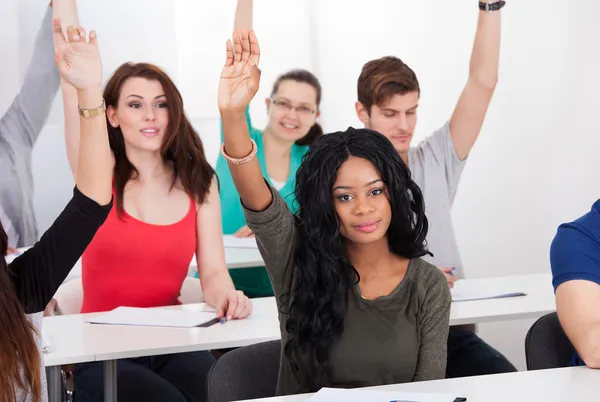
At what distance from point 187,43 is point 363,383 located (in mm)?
3080

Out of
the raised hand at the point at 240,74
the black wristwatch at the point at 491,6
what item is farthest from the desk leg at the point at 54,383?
the black wristwatch at the point at 491,6

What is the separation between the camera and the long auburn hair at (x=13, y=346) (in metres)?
1.72

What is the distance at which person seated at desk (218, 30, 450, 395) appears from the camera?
7.02 feet

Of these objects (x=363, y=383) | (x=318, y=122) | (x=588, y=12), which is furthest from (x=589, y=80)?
(x=363, y=383)

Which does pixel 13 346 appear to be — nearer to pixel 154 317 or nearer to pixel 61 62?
pixel 61 62

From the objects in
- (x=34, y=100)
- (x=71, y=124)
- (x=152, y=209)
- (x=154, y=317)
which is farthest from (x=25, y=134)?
(x=154, y=317)

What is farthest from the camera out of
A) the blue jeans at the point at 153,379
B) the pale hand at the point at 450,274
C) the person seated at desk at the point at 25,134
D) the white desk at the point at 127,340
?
the person seated at desk at the point at 25,134

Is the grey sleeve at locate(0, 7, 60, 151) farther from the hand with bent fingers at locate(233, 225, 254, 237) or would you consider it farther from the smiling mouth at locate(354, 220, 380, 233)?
the smiling mouth at locate(354, 220, 380, 233)

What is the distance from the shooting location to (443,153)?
3547 mm

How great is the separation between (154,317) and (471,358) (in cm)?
108

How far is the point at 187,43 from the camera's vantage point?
481cm

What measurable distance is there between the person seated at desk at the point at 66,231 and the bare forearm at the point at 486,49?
2.07 m

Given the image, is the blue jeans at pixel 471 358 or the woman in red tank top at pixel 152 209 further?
the woman in red tank top at pixel 152 209

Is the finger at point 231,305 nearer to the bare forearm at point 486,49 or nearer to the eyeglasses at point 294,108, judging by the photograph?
the bare forearm at point 486,49
